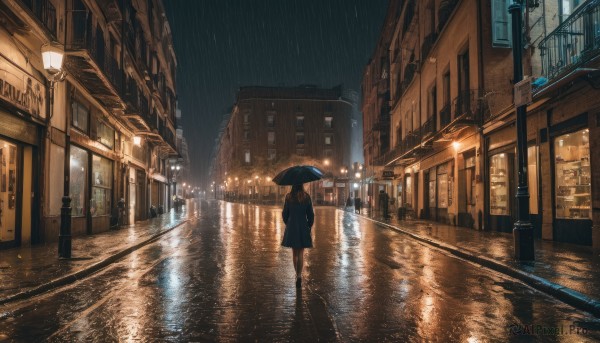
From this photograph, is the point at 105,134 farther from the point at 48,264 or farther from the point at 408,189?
the point at 408,189

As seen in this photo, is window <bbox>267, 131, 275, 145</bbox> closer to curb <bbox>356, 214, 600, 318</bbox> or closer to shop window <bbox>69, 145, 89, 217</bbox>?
shop window <bbox>69, 145, 89, 217</bbox>

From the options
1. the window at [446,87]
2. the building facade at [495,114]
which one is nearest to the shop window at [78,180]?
the building facade at [495,114]

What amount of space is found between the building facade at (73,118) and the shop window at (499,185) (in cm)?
1520

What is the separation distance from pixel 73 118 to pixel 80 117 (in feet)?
3.38

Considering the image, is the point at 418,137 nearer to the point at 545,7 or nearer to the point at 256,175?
the point at 545,7

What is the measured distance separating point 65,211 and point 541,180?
13.9 m

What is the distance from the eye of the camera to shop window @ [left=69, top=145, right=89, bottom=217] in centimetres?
1753

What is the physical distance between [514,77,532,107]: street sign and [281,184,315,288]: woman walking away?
215 inches

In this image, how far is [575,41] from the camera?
13.4 meters

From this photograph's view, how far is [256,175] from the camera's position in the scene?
260 ft

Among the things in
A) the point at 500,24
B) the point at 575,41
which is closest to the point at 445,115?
the point at 500,24

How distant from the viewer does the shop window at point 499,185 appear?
62.8ft

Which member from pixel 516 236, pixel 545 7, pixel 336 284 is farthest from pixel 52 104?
pixel 545 7

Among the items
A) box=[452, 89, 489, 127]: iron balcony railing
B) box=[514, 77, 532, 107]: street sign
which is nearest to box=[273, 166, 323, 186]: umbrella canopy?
box=[514, 77, 532, 107]: street sign
